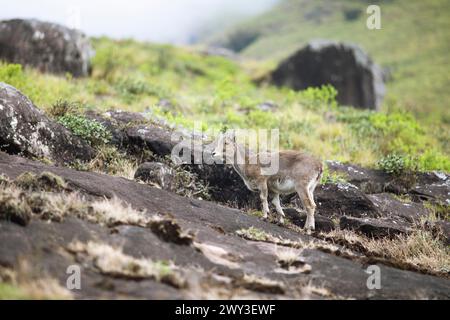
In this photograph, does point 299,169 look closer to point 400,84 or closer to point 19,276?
point 19,276

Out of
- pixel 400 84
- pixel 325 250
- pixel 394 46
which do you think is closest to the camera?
pixel 325 250

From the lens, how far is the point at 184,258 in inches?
292

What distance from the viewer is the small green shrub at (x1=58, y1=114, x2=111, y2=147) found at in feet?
40.5

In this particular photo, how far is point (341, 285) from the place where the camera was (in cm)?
751

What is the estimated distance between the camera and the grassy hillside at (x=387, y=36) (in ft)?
150

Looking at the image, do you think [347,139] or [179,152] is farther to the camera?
[347,139]

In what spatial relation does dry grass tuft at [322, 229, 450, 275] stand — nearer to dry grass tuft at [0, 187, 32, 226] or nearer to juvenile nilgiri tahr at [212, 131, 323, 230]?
juvenile nilgiri tahr at [212, 131, 323, 230]

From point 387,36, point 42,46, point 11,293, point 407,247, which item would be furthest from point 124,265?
point 387,36

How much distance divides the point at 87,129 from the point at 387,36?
191 feet

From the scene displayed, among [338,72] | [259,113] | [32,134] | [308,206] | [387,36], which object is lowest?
[308,206]

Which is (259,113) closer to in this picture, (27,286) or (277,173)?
(277,173)

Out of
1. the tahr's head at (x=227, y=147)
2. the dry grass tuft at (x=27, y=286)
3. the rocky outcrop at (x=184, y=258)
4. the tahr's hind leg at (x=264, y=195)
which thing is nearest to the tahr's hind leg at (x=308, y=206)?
the tahr's hind leg at (x=264, y=195)
